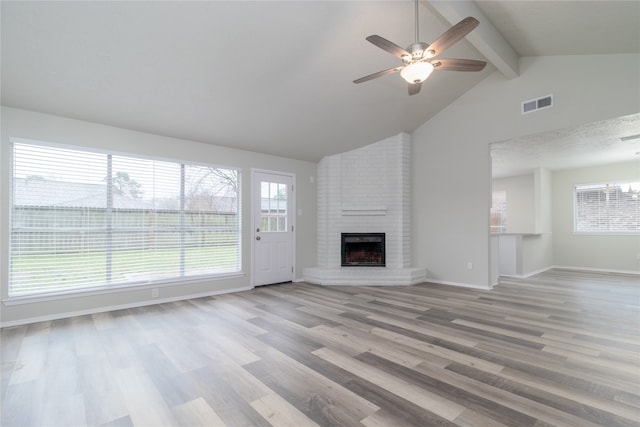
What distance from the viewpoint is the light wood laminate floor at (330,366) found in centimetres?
187

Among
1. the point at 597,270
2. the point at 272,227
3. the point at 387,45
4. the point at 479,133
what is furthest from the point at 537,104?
the point at 597,270

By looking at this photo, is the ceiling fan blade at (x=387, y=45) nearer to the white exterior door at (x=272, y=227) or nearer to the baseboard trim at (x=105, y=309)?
the white exterior door at (x=272, y=227)

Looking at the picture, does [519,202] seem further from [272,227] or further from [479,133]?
[272,227]

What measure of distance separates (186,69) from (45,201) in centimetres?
238

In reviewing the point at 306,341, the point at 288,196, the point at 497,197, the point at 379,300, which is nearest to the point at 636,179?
the point at 497,197

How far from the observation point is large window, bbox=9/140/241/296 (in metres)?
3.64

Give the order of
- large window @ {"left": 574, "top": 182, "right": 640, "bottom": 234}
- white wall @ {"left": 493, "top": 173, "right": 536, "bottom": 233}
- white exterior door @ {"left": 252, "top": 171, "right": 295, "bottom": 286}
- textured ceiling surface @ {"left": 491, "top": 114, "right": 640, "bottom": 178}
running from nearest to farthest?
textured ceiling surface @ {"left": 491, "top": 114, "right": 640, "bottom": 178}, white exterior door @ {"left": 252, "top": 171, "right": 295, "bottom": 286}, large window @ {"left": 574, "top": 182, "right": 640, "bottom": 234}, white wall @ {"left": 493, "top": 173, "right": 536, "bottom": 233}

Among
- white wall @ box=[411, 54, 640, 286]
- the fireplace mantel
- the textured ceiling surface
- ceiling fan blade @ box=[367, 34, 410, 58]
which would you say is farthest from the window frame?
ceiling fan blade @ box=[367, 34, 410, 58]

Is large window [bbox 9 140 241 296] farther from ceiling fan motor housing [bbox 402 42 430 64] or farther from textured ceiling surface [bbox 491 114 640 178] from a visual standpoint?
textured ceiling surface [bbox 491 114 640 178]

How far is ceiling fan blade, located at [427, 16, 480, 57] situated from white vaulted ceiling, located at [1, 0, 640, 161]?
30.6 inches

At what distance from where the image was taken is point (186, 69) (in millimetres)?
3438

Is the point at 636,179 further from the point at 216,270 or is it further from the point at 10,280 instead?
the point at 10,280

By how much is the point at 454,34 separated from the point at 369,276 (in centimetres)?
426

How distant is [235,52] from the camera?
3.37 metres
